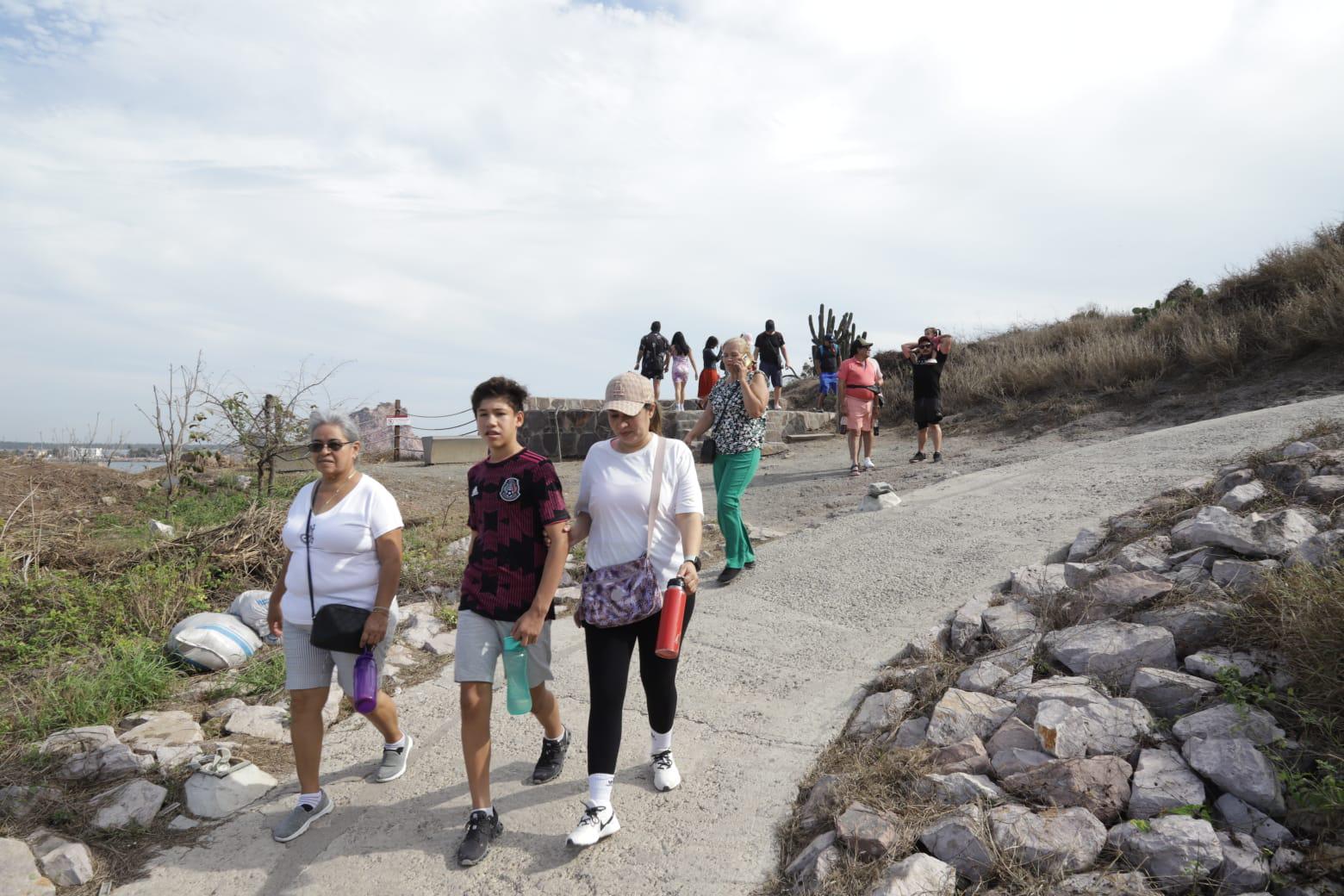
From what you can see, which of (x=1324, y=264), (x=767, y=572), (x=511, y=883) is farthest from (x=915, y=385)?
(x=511, y=883)

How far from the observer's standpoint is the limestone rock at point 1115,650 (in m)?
3.42

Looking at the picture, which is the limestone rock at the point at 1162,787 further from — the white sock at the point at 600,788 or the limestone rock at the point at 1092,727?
the white sock at the point at 600,788

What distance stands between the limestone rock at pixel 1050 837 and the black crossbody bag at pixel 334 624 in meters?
2.28

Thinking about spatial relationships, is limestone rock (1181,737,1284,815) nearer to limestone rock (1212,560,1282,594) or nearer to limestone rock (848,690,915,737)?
limestone rock (1212,560,1282,594)

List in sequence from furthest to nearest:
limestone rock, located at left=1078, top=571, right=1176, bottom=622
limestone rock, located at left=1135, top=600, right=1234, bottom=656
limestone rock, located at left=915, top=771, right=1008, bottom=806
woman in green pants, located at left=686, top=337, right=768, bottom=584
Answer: woman in green pants, located at left=686, top=337, right=768, bottom=584 < limestone rock, located at left=1078, top=571, right=1176, bottom=622 < limestone rock, located at left=1135, top=600, right=1234, bottom=656 < limestone rock, located at left=915, top=771, right=1008, bottom=806

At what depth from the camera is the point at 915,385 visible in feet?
33.9

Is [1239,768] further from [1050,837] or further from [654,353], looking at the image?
[654,353]

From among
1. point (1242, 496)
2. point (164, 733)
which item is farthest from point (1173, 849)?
point (164, 733)

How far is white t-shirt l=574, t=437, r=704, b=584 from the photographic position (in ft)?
10.1

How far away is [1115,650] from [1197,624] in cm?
36

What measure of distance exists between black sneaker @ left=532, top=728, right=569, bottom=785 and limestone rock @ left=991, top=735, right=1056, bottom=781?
173 cm

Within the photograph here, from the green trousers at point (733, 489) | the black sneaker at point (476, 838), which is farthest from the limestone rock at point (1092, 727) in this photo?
the green trousers at point (733, 489)

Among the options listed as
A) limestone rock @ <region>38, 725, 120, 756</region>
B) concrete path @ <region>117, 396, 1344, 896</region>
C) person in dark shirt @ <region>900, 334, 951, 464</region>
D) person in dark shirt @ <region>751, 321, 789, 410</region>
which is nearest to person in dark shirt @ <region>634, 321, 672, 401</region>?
person in dark shirt @ <region>751, 321, 789, 410</region>

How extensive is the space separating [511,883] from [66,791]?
2.13 m
